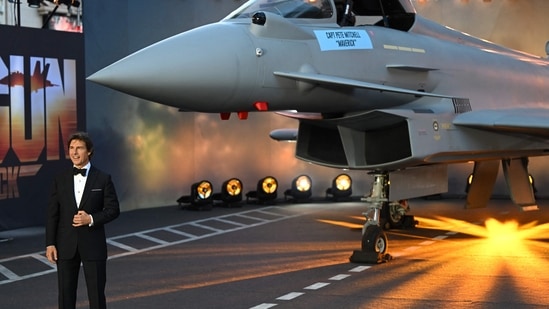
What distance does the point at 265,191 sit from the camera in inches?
659

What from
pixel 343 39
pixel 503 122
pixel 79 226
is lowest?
pixel 79 226

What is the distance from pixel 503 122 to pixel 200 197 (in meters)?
6.69

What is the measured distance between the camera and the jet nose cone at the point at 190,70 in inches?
309

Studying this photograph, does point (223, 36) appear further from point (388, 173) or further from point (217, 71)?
point (388, 173)

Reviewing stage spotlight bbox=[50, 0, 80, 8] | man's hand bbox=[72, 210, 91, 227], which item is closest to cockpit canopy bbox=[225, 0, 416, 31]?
man's hand bbox=[72, 210, 91, 227]

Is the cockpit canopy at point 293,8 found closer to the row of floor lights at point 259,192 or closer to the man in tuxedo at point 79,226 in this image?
the man in tuxedo at point 79,226

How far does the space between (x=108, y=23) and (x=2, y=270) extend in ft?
22.3

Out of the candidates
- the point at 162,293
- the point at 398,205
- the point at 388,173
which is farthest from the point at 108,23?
the point at 162,293

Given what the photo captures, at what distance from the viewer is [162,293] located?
8.16m

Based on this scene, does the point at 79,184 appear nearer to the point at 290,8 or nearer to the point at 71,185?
the point at 71,185

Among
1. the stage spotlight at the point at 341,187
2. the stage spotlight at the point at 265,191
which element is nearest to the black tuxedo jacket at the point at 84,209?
the stage spotlight at the point at 265,191

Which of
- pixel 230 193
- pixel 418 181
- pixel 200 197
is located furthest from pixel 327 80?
pixel 230 193

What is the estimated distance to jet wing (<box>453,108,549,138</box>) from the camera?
33.8ft

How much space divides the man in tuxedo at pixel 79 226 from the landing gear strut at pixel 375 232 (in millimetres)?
4301
